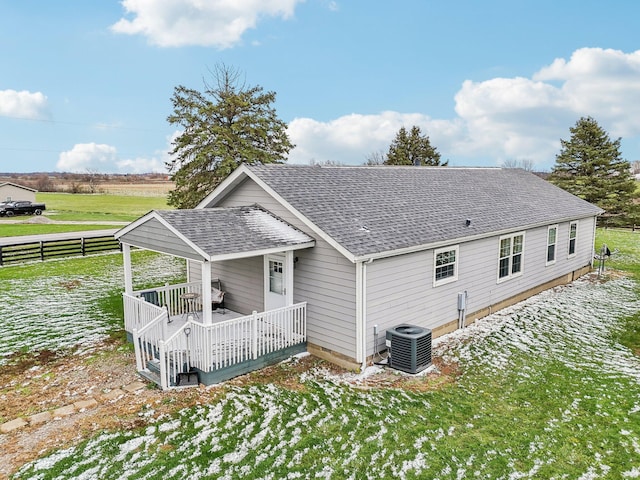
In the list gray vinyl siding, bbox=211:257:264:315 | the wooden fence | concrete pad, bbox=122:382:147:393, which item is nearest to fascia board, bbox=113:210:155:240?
gray vinyl siding, bbox=211:257:264:315

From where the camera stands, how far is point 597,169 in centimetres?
4094

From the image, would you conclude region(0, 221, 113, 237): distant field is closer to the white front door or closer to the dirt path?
the dirt path

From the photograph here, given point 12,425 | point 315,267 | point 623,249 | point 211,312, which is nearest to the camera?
point 12,425

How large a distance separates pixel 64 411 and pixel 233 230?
4535 mm

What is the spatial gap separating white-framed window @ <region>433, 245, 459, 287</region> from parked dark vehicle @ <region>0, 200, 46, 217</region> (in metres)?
49.6

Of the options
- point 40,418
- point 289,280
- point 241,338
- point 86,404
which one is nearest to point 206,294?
point 241,338

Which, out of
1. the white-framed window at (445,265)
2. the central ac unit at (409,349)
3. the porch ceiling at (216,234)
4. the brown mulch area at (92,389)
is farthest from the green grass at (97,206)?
the central ac unit at (409,349)

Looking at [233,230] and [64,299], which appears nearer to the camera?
[233,230]

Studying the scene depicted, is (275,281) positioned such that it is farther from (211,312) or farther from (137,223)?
(137,223)

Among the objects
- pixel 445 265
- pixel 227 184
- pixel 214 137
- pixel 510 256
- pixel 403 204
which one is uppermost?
pixel 214 137

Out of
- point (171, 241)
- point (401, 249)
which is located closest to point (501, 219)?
point (401, 249)

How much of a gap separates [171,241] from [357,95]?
25.6 metres

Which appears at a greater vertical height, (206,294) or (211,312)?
(206,294)

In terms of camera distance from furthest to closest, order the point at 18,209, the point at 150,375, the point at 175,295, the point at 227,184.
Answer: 1. the point at 18,209
2. the point at 175,295
3. the point at 227,184
4. the point at 150,375
